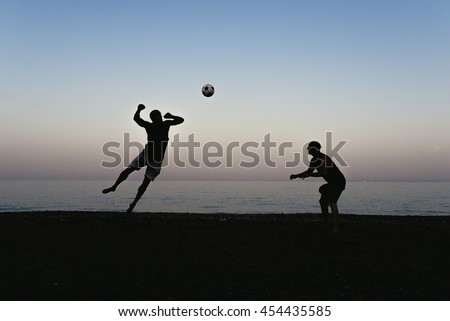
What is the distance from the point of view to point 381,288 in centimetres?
668

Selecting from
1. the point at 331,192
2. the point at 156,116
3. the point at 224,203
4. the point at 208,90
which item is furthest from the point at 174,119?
the point at 224,203

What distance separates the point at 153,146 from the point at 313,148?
3.95m

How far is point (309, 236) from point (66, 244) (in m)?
5.15

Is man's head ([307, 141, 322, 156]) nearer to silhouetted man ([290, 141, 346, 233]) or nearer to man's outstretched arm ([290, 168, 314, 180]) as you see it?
silhouetted man ([290, 141, 346, 233])

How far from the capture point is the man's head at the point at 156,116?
35.8 feet

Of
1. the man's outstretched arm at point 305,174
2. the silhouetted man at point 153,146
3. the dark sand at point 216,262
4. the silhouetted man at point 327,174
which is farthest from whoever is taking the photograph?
the silhouetted man at point 153,146

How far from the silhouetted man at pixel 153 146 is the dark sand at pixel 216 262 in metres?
1.24

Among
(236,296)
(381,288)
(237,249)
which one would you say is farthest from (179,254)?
(381,288)

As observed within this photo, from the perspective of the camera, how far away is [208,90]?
14094mm

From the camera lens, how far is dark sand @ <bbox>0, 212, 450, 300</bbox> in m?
6.43

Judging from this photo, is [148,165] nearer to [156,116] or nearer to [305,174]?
[156,116]

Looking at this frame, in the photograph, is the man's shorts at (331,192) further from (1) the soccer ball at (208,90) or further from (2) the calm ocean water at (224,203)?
(2) the calm ocean water at (224,203)

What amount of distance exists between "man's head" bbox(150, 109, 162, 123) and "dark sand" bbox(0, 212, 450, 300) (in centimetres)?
257

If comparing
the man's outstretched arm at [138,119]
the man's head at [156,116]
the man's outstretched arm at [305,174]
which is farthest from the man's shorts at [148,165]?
the man's outstretched arm at [305,174]
